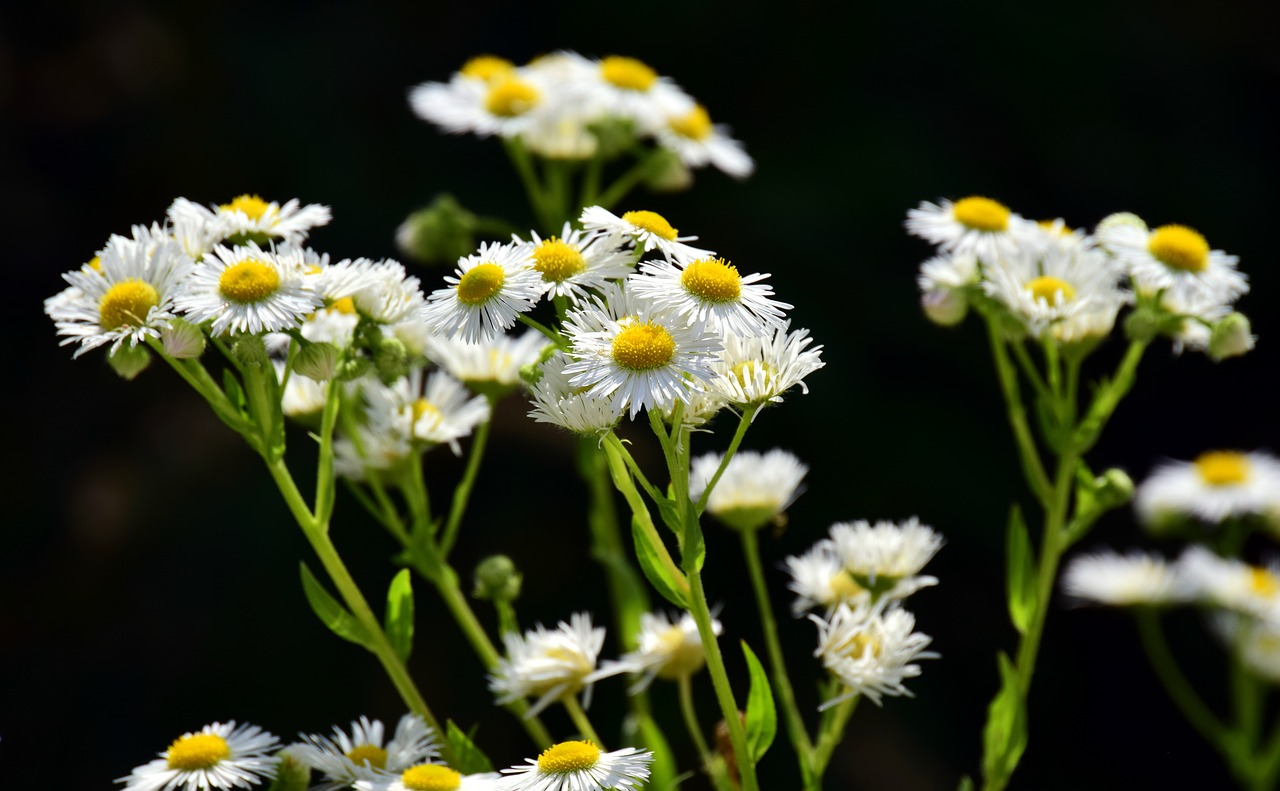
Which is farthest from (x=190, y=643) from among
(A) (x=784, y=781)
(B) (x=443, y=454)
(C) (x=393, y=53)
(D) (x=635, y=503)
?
(D) (x=635, y=503)

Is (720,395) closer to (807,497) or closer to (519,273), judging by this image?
(519,273)

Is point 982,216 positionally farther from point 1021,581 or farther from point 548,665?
point 548,665

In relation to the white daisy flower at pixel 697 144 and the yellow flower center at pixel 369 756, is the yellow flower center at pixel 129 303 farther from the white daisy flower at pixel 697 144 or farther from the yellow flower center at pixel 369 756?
the white daisy flower at pixel 697 144

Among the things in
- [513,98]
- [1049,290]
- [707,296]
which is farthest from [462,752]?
[513,98]

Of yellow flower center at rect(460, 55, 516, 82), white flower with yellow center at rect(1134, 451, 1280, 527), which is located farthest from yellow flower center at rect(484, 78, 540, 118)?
white flower with yellow center at rect(1134, 451, 1280, 527)

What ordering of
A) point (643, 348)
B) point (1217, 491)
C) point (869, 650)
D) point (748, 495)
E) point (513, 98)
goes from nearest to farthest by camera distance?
point (643, 348) < point (869, 650) < point (748, 495) < point (513, 98) < point (1217, 491)

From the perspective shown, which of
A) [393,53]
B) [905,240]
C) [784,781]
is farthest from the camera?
[393,53]

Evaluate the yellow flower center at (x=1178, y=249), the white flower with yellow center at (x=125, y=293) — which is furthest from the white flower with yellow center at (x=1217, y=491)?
the white flower with yellow center at (x=125, y=293)
